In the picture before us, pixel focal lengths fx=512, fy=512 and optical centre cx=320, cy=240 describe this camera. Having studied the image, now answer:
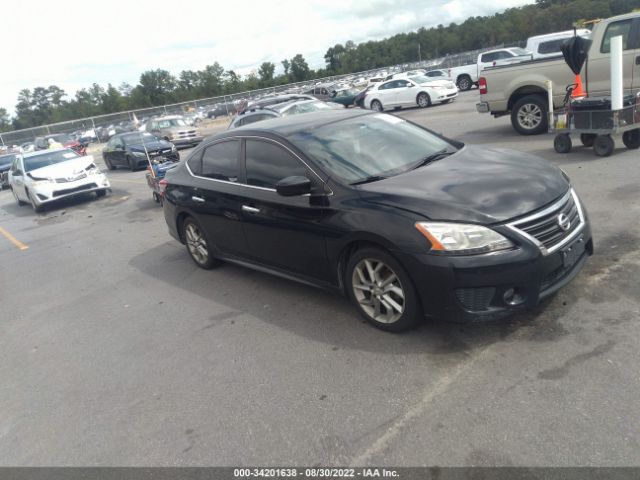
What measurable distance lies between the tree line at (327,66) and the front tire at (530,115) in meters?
56.8

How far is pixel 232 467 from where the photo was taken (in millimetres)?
2992

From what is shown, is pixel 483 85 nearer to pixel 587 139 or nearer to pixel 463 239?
pixel 587 139

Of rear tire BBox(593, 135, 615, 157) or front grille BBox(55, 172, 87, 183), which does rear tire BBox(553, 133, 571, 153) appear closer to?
rear tire BBox(593, 135, 615, 157)

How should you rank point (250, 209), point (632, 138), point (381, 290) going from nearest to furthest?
1. point (381, 290)
2. point (250, 209)
3. point (632, 138)

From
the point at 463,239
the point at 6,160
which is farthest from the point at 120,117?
the point at 463,239

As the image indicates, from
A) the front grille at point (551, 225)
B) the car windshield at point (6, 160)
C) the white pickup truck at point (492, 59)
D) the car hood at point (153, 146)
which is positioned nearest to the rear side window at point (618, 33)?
the front grille at point (551, 225)

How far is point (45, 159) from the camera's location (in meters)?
14.2

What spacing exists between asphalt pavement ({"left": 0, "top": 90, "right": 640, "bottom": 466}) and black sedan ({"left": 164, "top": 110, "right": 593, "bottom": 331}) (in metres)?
0.35

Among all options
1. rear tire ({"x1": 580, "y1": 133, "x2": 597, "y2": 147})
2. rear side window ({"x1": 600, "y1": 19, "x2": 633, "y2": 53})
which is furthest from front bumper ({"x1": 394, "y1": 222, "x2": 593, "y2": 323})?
rear side window ({"x1": 600, "y1": 19, "x2": 633, "y2": 53})

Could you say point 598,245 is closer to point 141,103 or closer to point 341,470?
point 341,470

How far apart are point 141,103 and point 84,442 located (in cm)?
8501

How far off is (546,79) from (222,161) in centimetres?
838

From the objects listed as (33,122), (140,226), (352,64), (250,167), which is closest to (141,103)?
(33,122)

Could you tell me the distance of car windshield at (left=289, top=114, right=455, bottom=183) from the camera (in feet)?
14.6
